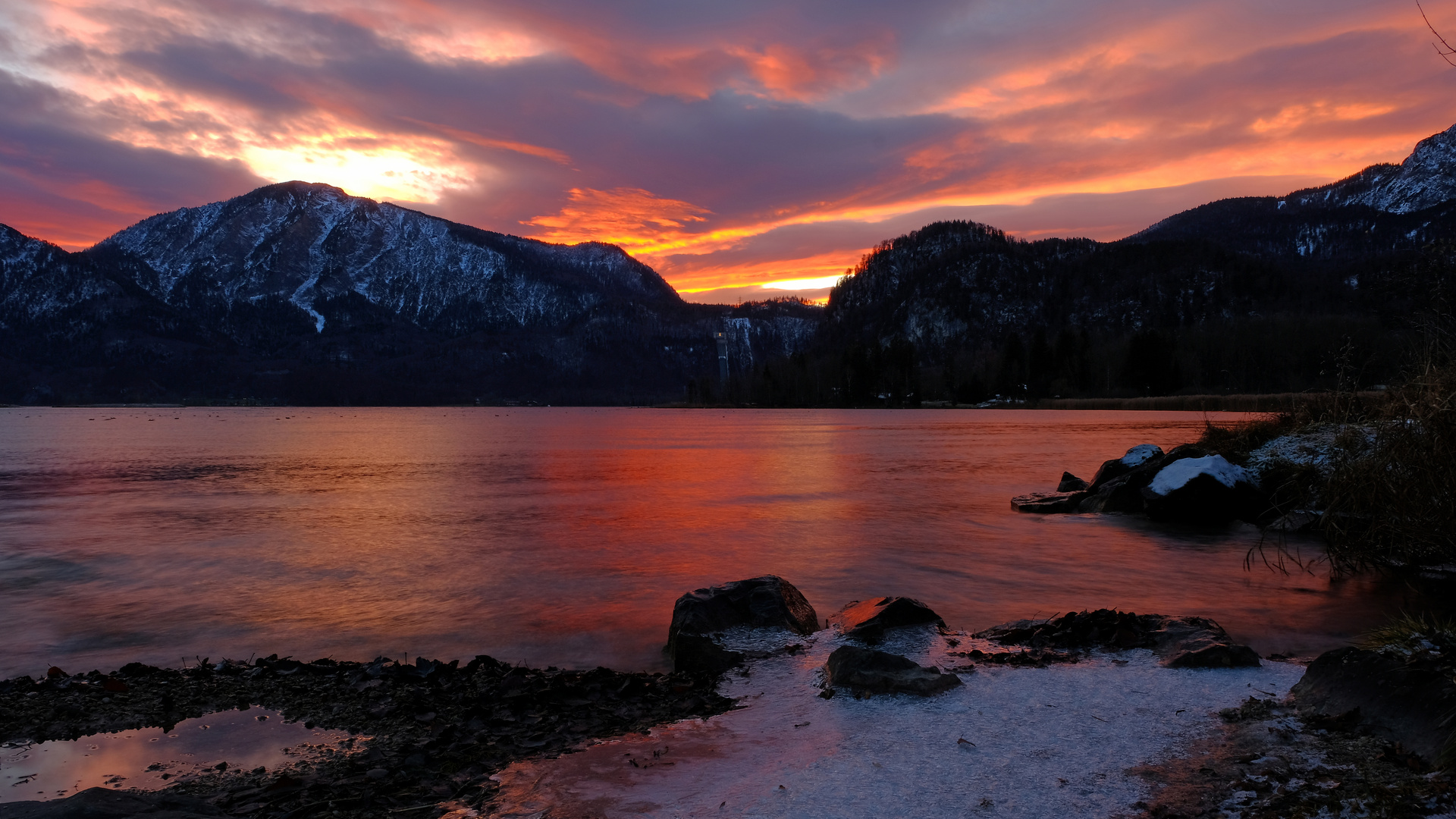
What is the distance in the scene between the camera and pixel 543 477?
37781 millimetres

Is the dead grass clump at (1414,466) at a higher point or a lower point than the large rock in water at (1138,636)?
higher

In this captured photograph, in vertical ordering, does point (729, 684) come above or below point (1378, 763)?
below

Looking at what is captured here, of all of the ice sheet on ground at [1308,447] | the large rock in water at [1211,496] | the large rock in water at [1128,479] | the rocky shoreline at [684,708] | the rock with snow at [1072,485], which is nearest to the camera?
the rocky shoreline at [684,708]

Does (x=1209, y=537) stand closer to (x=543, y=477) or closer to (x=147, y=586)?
(x=147, y=586)

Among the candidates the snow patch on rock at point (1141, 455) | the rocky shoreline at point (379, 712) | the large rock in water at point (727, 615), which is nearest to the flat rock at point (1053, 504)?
the snow patch on rock at point (1141, 455)

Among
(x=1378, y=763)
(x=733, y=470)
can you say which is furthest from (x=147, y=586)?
(x=733, y=470)

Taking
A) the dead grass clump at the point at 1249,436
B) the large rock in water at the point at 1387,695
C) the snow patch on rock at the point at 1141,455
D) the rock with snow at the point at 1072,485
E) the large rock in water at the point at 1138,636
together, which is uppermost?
the dead grass clump at the point at 1249,436

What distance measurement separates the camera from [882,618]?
30.4ft

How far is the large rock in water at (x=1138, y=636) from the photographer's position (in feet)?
25.3

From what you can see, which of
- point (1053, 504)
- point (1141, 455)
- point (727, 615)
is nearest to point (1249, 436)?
point (1141, 455)

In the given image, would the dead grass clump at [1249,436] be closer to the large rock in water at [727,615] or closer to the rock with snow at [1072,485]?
the rock with snow at [1072,485]

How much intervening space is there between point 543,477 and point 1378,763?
35.4m

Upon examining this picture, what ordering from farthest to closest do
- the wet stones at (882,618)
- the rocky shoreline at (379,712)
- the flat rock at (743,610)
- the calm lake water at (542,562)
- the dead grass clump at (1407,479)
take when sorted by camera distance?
1. the calm lake water at (542,562)
2. the dead grass clump at (1407,479)
3. the flat rock at (743,610)
4. the wet stones at (882,618)
5. the rocky shoreline at (379,712)

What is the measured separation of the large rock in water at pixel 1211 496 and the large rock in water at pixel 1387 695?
1433 centimetres
